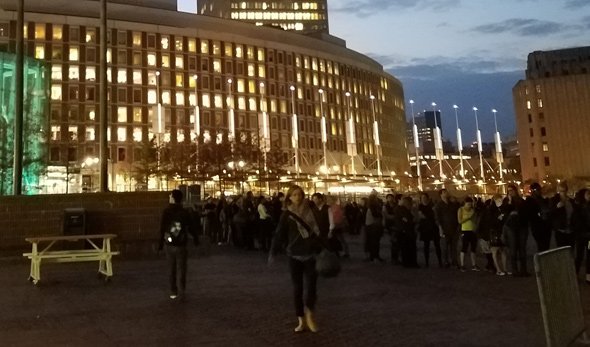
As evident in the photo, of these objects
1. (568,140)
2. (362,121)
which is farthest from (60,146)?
(568,140)

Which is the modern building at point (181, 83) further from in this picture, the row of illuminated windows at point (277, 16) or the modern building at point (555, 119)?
the row of illuminated windows at point (277, 16)

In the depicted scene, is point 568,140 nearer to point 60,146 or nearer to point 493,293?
point 60,146

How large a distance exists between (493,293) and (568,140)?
108103 millimetres

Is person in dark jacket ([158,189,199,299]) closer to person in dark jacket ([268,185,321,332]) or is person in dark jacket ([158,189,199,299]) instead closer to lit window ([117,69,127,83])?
person in dark jacket ([268,185,321,332])

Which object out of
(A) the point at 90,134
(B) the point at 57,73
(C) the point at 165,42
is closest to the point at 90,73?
(B) the point at 57,73

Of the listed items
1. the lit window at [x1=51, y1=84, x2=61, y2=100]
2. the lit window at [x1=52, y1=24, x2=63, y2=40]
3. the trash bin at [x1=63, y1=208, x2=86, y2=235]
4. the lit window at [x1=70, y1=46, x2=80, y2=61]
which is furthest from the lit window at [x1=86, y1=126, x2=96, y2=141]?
the trash bin at [x1=63, y1=208, x2=86, y2=235]

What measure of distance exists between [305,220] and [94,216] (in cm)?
1103

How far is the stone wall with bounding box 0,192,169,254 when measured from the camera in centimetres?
1605

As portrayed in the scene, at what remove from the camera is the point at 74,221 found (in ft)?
52.9

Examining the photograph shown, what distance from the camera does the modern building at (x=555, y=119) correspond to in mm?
105688

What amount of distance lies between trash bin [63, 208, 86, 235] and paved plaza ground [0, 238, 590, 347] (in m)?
2.11

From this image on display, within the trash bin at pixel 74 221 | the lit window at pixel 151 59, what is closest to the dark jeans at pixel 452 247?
the trash bin at pixel 74 221

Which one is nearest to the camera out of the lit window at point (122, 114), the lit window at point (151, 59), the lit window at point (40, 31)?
the lit window at point (40, 31)

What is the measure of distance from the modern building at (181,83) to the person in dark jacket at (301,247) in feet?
190
